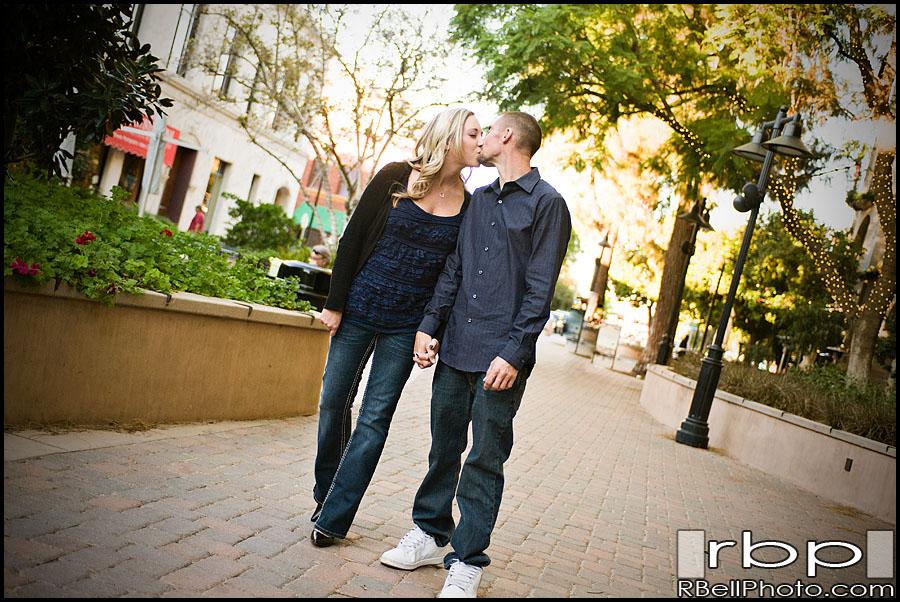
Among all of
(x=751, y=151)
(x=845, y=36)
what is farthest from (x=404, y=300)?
(x=845, y=36)

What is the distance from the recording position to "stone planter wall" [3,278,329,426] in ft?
14.5

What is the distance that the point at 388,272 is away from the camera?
3.81 metres

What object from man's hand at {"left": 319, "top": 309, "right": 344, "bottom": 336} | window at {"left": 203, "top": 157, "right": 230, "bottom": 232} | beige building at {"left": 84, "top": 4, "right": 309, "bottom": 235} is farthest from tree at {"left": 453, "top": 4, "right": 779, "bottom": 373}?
window at {"left": 203, "top": 157, "right": 230, "bottom": 232}

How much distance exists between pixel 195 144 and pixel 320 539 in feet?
75.0

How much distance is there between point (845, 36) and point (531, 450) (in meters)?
9.45

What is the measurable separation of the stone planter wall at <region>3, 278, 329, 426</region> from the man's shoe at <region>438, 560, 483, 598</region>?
2.59 meters

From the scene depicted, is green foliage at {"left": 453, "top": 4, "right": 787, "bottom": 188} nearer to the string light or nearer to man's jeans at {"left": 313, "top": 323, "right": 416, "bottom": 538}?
the string light

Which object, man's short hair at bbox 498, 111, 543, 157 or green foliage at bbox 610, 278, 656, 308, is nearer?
man's short hair at bbox 498, 111, 543, 157

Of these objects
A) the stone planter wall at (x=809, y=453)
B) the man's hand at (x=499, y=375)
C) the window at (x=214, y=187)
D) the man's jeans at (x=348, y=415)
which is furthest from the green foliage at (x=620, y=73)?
the window at (x=214, y=187)

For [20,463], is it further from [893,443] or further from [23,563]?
[893,443]

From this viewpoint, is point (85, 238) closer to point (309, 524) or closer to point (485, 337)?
point (309, 524)

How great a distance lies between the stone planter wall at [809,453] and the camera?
8508 millimetres

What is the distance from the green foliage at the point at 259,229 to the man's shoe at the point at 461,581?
50.8 feet

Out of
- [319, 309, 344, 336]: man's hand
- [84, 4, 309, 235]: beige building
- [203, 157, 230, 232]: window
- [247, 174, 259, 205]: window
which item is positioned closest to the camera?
[319, 309, 344, 336]: man's hand
